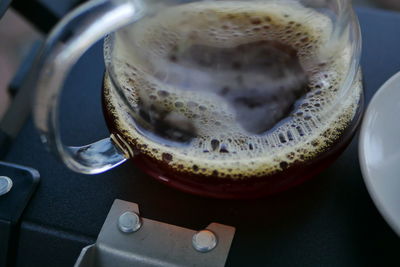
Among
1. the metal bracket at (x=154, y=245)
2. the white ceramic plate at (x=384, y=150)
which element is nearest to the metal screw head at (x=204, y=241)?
the metal bracket at (x=154, y=245)

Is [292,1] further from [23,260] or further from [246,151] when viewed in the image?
[23,260]

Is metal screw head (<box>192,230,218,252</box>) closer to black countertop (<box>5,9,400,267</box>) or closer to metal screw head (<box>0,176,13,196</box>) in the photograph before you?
black countertop (<box>5,9,400,267</box>)

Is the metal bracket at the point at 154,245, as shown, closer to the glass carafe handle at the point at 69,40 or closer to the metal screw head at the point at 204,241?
the metal screw head at the point at 204,241

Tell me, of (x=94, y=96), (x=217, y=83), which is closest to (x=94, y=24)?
(x=217, y=83)

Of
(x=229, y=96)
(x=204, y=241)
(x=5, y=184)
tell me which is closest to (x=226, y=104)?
(x=229, y=96)

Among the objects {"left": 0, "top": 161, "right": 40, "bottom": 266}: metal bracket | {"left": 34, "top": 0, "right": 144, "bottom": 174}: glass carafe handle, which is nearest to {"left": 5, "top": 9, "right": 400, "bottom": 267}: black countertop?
{"left": 0, "top": 161, "right": 40, "bottom": 266}: metal bracket

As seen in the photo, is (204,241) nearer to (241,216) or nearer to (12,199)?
(241,216)
